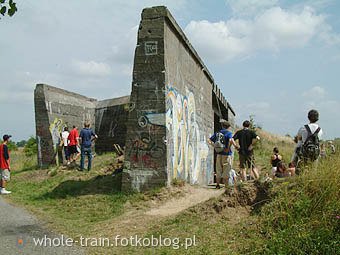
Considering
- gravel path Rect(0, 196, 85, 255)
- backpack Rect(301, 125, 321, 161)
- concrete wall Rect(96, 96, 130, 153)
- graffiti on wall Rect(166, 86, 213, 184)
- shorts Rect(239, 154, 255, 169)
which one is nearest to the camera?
gravel path Rect(0, 196, 85, 255)

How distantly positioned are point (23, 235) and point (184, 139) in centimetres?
527

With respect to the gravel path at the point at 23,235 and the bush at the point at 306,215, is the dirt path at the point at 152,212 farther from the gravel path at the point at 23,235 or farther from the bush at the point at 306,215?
the bush at the point at 306,215

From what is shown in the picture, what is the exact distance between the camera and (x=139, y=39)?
859 centimetres

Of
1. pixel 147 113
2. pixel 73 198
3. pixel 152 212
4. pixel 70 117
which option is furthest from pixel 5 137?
pixel 152 212

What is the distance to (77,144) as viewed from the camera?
1303 cm

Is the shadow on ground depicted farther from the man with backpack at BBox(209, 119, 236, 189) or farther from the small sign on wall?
the small sign on wall


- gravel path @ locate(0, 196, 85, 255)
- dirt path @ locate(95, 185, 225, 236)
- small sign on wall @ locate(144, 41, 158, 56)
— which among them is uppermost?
small sign on wall @ locate(144, 41, 158, 56)

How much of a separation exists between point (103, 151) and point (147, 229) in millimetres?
10134

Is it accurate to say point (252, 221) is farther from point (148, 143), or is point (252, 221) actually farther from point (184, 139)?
point (184, 139)

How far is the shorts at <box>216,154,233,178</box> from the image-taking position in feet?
29.3

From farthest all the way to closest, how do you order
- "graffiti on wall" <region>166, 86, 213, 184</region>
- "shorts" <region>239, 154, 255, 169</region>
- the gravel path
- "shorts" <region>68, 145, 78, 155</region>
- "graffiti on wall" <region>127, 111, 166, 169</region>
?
1. "shorts" <region>68, 145, 78, 155</region>
2. "shorts" <region>239, 154, 255, 169</region>
3. "graffiti on wall" <region>166, 86, 213, 184</region>
4. "graffiti on wall" <region>127, 111, 166, 169</region>
5. the gravel path

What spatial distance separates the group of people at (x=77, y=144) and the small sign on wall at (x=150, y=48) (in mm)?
4133

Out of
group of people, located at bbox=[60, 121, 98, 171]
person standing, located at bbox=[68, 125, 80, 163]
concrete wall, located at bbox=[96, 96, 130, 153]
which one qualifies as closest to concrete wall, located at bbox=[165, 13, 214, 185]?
group of people, located at bbox=[60, 121, 98, 171]

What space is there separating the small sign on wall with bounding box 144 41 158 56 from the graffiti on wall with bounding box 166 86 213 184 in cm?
90
